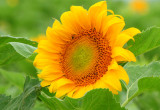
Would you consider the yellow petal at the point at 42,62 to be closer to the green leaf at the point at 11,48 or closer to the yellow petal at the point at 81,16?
the green leaf at the point at 11,48

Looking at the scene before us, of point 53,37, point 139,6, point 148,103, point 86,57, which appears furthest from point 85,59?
point 139,6

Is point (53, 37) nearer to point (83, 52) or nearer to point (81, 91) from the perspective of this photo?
point (83, 52)

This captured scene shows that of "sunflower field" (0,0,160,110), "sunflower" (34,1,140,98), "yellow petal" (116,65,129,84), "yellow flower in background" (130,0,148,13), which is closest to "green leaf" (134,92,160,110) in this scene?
"sunflower field" (0,0,160,110)

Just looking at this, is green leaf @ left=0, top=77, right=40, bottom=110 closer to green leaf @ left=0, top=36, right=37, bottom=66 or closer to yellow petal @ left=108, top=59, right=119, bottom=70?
green leaf @ left=0, top=36, right=37, bottom=66

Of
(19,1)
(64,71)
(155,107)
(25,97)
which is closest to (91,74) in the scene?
(64,71)

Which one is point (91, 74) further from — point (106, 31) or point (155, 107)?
point (155, 107)

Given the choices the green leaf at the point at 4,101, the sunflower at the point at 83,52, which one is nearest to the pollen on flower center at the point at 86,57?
the sunflower at the point at 83,52

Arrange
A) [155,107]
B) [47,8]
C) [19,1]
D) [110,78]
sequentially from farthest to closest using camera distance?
1. [19,1]
2. [47,8]
3. [155,107]
4. [110,78]
